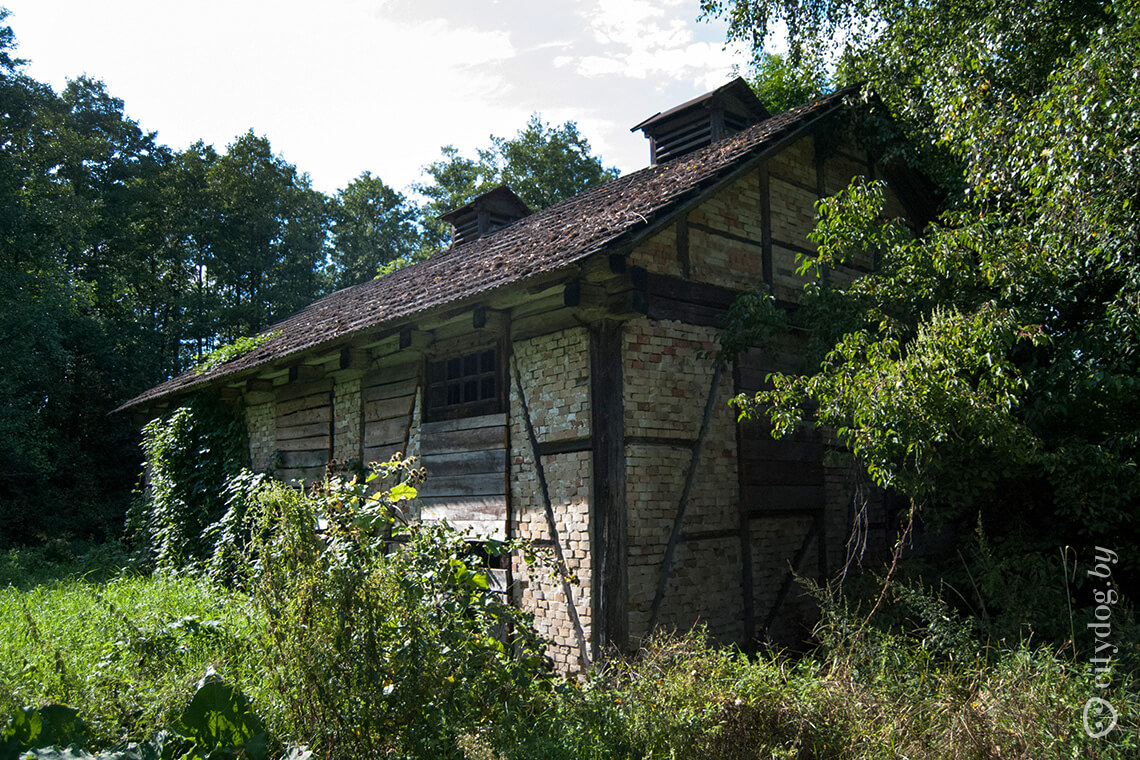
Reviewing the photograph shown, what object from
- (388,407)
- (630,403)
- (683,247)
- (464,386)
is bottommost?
(630,403)

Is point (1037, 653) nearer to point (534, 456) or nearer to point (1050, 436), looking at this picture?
point (1050, 436)

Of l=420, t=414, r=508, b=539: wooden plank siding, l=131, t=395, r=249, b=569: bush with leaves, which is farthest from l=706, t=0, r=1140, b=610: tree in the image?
l=131, t=395, r=249, b=569: bush with leaves

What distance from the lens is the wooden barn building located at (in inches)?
253

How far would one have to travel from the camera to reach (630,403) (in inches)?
258

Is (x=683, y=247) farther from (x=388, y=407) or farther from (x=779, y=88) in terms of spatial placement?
(x=779, y=88)

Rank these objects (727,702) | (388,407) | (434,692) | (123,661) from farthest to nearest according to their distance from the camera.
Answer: (388,407) < (123,661) < (727,702) < (434,692)

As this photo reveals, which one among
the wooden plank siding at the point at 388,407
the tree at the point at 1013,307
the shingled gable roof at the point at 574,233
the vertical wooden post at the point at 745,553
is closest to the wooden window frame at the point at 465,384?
the wooden plank siding at the point at 388,407

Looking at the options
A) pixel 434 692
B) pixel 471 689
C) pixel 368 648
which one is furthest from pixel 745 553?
pixel 368 648

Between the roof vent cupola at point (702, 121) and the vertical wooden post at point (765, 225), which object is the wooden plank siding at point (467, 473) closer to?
the vertical wooden post at point (765, 225)

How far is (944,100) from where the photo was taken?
7852 mm

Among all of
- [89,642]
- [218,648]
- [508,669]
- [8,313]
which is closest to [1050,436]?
[508,669]

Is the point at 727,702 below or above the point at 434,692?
below

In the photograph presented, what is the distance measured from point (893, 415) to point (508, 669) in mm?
3242

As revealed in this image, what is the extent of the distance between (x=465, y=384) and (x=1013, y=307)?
5341 millimetres
